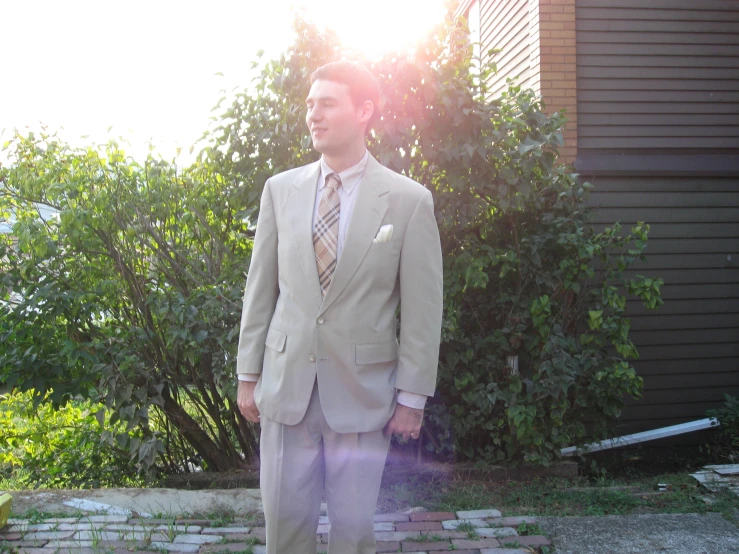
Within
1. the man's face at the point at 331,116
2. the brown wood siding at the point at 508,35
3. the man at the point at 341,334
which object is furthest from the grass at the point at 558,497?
the brown wood siding at the point at 508,35

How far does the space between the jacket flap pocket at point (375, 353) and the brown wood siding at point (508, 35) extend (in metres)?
4.07

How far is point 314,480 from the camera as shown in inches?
96.7

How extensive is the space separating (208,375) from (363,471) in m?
2.69

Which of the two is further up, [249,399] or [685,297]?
[685,297]

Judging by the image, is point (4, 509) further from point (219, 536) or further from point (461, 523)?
point (461, 523)

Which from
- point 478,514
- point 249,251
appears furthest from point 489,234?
point 478,514

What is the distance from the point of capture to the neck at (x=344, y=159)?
2.48m

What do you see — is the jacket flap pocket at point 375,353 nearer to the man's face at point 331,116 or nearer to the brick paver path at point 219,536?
the man's face at point 331,116

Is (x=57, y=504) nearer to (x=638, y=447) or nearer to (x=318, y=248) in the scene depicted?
(x=318, y=248)

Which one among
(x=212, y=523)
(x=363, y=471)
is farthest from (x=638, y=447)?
(x=363, y=471)

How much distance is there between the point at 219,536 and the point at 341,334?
1.72m

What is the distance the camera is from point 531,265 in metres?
4.69

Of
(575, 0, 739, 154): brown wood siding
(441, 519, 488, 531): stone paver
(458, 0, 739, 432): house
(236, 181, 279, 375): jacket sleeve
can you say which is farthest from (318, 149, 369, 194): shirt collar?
(575, 0, 739, 154): brown wood siding

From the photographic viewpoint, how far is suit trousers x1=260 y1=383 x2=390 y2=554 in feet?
7.86
